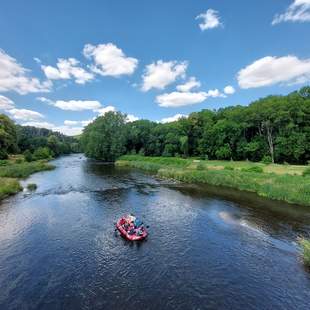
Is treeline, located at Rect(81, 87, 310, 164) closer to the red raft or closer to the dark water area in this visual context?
the dark water area

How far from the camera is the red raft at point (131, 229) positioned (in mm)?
17250

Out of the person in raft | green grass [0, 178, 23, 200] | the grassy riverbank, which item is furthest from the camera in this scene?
green grass [0, 178, 23, 200]

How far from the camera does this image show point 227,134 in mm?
63719

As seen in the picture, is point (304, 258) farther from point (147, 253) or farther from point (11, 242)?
point (11, 242)

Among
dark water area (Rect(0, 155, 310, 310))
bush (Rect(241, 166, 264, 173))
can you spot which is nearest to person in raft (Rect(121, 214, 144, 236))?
dark water area (Rect(0, 155, 310, 310))

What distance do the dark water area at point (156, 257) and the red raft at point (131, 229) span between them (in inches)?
22.5

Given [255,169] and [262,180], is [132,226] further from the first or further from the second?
[255,169]

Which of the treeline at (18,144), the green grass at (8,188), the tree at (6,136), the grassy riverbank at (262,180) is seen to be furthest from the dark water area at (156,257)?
the treeline at (18,144)

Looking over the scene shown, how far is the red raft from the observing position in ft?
56.6

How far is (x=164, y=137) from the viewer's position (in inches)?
3120

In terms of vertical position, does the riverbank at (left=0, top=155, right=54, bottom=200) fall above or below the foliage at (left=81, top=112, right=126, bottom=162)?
below

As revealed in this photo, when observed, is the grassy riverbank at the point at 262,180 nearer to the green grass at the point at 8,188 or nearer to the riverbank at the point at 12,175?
the green grass at the point at 8,188

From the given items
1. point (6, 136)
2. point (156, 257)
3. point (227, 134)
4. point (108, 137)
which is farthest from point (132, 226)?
point (6, 136)

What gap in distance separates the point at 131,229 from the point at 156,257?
3.54 metres
